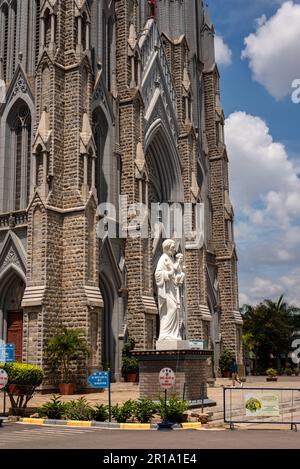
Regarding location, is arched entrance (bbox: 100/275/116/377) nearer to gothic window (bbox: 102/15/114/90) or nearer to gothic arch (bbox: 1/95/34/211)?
gothic arch (bbox: 1/95/34/211)

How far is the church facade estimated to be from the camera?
86.0 feet

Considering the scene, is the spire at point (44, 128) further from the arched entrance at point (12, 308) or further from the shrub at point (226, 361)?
the shrub at point (226, 361)

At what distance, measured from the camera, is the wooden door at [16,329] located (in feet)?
90.9

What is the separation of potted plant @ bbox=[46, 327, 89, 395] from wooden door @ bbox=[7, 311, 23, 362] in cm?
314

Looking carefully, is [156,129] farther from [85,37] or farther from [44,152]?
[44,152]

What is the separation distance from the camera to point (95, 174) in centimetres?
3120

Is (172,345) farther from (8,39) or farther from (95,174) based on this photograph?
(8,39)

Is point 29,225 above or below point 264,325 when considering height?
above

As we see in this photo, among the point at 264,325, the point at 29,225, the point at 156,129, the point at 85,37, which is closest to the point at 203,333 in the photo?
the point at 156,129

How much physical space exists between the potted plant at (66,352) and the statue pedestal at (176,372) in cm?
635

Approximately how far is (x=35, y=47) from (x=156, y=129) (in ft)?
30.6

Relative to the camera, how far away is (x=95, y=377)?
51.6 feet

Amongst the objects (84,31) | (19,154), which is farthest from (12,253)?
(84,31)

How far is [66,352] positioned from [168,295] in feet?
23.0
